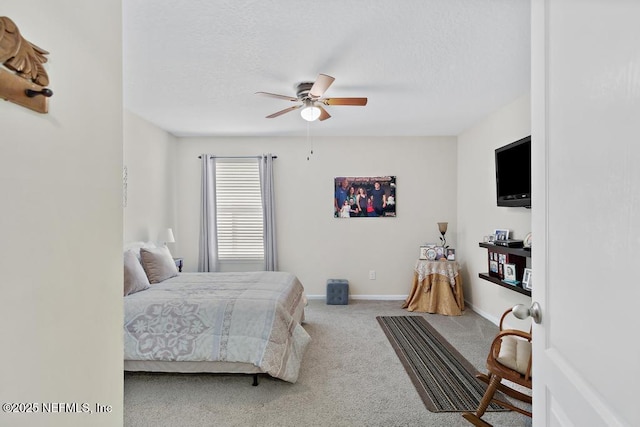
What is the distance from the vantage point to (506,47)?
8.38 feet

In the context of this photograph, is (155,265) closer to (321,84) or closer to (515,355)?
(321,84)

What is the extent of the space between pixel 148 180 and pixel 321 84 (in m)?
2.94

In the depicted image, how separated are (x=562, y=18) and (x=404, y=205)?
4670mm

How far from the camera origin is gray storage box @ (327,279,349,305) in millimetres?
5148

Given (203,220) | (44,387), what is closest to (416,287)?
(203,220)

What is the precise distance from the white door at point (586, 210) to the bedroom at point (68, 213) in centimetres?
120

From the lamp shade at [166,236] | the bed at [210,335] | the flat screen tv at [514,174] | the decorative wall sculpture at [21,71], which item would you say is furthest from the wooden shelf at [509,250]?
the lamp shade at [166,236]

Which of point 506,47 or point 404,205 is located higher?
point 506,47

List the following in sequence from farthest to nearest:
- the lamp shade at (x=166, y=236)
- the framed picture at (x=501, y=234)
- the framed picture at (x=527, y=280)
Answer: the lamp shade at (x=166, y=236), the framed picture at (x=501, y=234), the framed picture at (x=527, y=280)

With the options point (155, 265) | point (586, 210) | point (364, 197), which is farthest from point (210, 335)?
point (364, 197)

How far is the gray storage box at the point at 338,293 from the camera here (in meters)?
5.15

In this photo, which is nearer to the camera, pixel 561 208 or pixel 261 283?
pixel 561 208

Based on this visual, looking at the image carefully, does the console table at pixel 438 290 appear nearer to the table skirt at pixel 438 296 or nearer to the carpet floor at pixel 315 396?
the table skirt at pixel 438 296

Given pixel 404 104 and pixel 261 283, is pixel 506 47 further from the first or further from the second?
pixel 261 283
